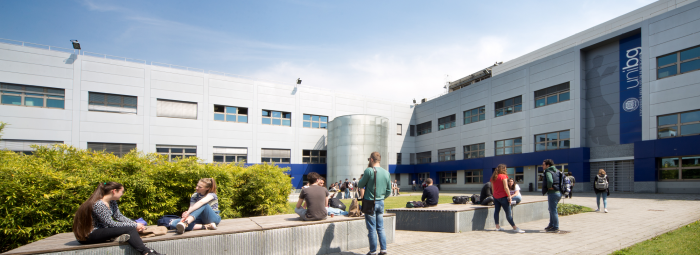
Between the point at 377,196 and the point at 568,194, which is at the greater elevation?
the point at 377,196

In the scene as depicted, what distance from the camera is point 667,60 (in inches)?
844

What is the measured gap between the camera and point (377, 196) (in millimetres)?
6086

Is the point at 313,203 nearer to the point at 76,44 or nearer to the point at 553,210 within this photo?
the point at 553,210

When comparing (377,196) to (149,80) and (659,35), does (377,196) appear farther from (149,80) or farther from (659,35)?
(149,80)

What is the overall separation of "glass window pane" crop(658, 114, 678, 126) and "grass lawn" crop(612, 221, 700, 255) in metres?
17.8

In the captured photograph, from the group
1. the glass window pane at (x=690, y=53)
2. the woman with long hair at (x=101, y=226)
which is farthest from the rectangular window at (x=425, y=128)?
the woman with long hair at (x=101, y=226)

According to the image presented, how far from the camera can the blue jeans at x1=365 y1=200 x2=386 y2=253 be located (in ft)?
19.6

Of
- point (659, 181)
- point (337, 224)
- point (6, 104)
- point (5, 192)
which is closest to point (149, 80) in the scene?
point (6, 104)

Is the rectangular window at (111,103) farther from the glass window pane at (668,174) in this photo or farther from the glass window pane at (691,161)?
the glass window pane at (691,161)

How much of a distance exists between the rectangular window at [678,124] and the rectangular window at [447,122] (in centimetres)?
1810

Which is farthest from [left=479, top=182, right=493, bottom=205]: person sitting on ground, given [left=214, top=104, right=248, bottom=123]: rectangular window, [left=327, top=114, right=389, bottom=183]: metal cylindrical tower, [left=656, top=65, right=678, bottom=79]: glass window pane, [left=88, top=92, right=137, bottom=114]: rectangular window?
[left=88, top=92, right=137, bottom=114]: rectangular window

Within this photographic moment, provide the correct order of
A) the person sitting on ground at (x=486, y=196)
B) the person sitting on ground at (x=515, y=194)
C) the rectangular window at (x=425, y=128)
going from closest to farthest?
the person sitting on ground at (x=515, y=194) → the person sitting on ground at (x=486, y=196) → the rectangular window at (x=425, y=128)

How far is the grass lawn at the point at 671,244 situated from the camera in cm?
572

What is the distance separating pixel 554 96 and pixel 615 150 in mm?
5745
